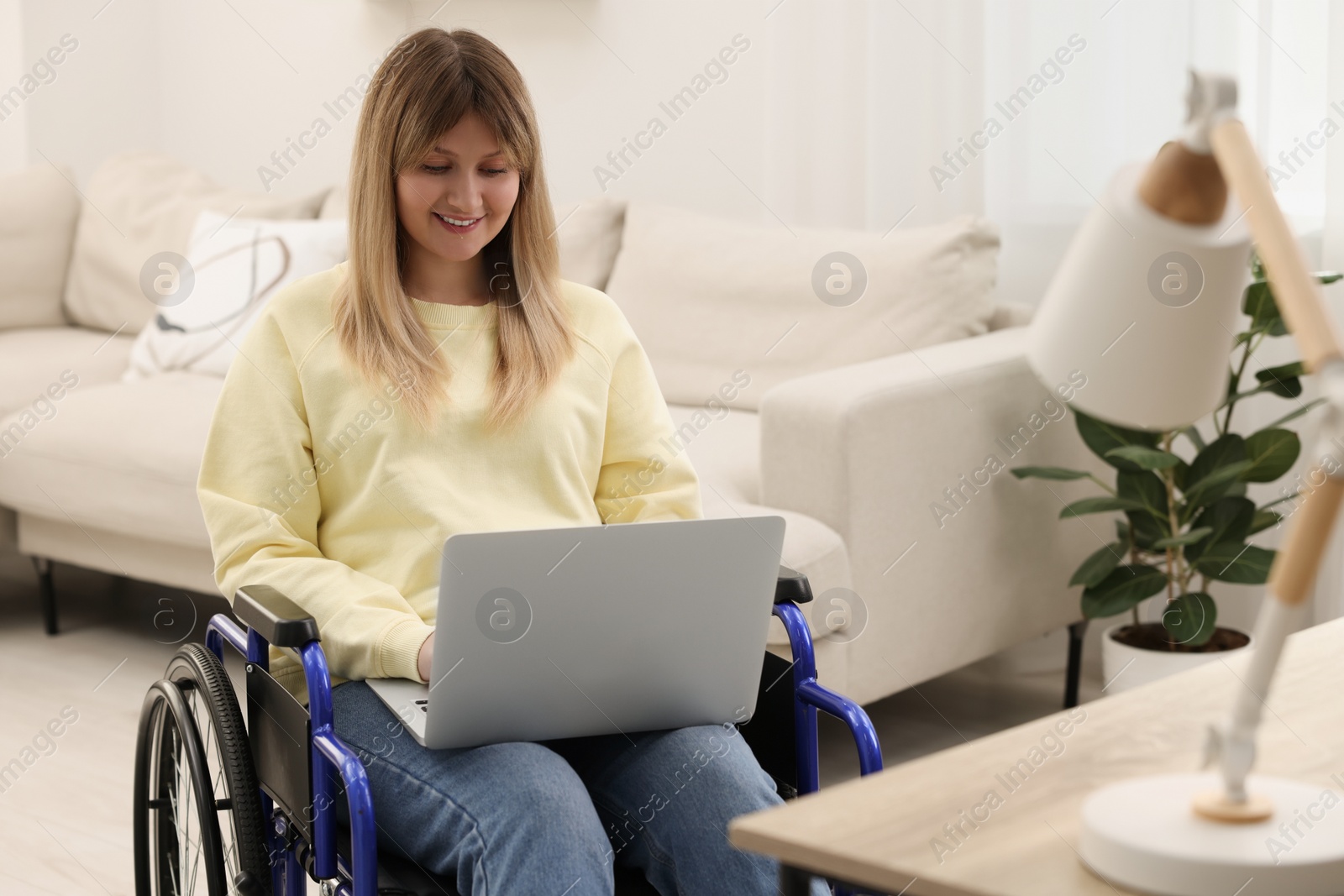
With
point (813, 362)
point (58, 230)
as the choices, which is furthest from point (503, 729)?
point (58, 230)

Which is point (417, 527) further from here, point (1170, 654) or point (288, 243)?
point (288, 243)

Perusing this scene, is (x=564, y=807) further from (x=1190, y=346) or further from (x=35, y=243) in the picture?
(x=35, y=243)

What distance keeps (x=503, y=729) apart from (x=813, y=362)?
5.07ft

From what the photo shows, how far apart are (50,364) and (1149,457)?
2382 millimetres

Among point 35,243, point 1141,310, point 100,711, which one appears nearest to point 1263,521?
point 1141,310

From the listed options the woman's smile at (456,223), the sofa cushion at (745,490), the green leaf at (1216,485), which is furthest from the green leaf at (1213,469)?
the woman's smile at (456,223)

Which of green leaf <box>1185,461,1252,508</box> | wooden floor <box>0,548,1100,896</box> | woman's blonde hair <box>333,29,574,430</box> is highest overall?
woman's blonde hair <box>333,29,574,430</box>

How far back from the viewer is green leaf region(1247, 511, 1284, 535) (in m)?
2.45

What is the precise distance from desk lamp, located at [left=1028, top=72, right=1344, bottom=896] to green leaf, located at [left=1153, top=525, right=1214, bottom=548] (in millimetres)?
1764

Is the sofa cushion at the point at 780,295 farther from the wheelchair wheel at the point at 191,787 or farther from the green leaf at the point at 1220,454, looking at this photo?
the wheelchair wheel at the point at 191,787

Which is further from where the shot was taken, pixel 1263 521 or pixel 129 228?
pixel 129 228

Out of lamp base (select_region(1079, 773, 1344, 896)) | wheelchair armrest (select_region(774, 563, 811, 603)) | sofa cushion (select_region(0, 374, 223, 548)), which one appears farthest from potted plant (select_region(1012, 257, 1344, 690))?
lamp base (select_region(1079, 773, 1344, 896))

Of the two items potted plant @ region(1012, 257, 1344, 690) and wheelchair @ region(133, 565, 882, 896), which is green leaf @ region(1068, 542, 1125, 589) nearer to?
potted plant @ region(1012, 257, 1344, 690)

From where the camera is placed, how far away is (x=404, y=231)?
60.5 inches
